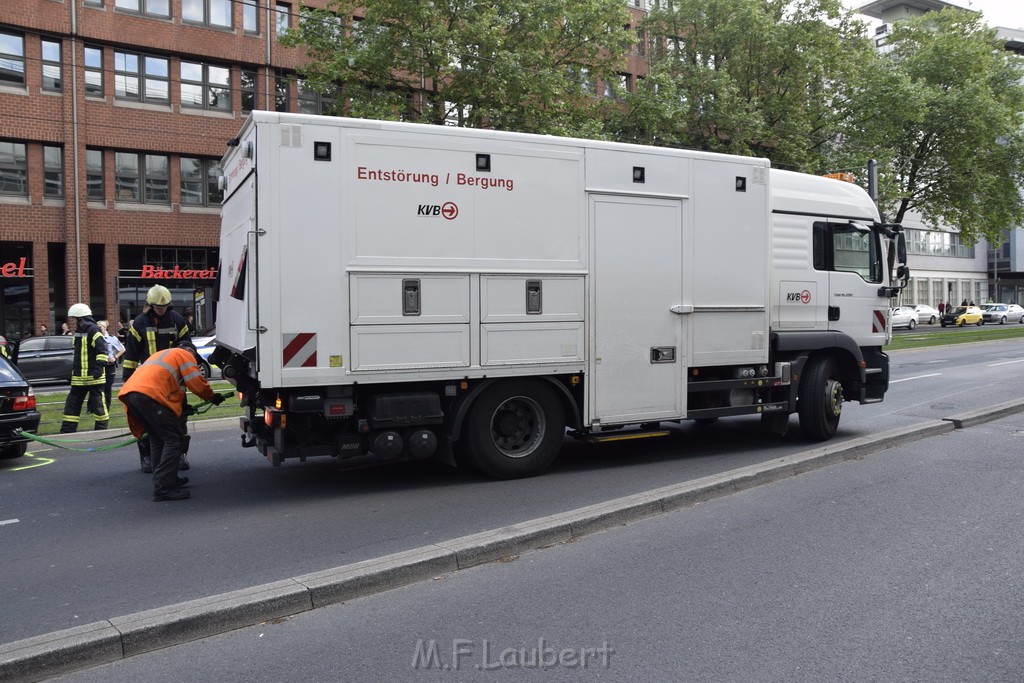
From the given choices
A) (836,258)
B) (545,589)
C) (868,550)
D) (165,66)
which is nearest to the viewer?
(545,589)

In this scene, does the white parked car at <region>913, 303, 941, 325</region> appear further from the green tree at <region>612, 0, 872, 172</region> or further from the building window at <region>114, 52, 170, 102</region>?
the building window at <region>114, 52, 170, 102</region>

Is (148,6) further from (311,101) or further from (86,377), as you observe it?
(86,377)

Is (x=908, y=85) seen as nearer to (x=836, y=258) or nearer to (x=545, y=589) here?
(x=836, y=258)

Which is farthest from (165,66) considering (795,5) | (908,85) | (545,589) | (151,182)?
(545,589)

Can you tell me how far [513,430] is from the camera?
25.8 feet

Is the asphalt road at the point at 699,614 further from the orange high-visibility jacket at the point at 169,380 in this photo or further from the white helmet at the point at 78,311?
the white helmet at the point at 78,311

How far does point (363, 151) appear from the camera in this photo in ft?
23.0

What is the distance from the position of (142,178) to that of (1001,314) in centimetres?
5220

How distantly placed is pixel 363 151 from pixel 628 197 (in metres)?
2.56

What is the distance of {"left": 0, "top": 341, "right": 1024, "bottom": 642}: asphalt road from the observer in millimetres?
5043

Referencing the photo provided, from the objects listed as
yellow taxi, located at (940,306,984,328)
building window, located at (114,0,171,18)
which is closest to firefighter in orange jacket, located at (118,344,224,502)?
building window, located at (114,0,171,18)

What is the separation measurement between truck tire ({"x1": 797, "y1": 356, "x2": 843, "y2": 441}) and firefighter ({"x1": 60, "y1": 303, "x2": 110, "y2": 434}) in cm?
872

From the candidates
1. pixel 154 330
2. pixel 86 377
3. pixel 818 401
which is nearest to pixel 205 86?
pixel 86 377

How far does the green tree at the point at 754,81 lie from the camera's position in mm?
27625
